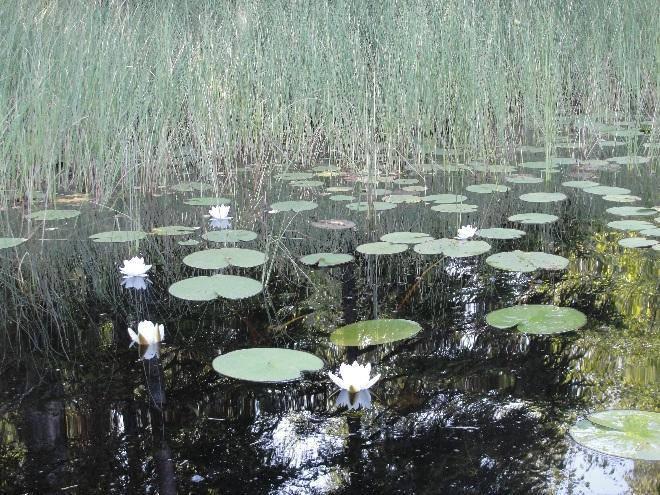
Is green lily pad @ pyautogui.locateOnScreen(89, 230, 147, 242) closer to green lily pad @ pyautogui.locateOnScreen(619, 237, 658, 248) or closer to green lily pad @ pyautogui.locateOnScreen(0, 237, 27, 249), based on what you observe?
green lily pad @ pyautogui.locateOnScreen(0, 237, 27, 249)

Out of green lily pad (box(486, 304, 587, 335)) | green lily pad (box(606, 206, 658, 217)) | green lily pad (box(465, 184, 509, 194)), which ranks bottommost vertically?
green lily pad (box(486, 304, 587, 335))

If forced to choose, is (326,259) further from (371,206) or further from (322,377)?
(322,377)

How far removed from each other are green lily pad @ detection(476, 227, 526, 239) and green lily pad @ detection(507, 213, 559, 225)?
18cm

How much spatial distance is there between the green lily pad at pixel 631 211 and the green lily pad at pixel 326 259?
1.25 meters

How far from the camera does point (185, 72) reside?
434 cm

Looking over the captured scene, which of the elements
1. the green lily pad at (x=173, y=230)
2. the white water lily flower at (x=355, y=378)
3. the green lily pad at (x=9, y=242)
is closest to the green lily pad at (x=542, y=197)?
the green lily pad at (x=173, y=230)

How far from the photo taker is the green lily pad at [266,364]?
69.1 inches

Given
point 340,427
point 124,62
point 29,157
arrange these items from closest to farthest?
point 340,427
point 29,157
point 124,62

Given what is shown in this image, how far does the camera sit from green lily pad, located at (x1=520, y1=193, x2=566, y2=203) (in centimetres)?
343

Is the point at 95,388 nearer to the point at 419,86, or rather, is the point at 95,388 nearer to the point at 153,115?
the point at 153,115

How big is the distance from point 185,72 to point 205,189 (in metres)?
0.78

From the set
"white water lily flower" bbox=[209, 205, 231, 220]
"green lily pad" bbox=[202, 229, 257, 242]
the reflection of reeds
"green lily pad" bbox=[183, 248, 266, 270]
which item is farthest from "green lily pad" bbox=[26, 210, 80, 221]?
"green lily pad" bbox=[183, 248, 266, 270]

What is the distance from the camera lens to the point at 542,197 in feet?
11.4

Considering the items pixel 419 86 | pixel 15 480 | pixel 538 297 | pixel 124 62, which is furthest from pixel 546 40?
pixel 15 480
